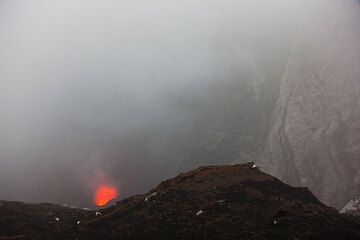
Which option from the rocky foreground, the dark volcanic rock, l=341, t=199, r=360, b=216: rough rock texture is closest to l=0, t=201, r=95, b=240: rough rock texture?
the rocky foreground

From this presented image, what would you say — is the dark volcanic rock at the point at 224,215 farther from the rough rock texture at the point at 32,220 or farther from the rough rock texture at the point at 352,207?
the rough rock texture at the point at 352,207

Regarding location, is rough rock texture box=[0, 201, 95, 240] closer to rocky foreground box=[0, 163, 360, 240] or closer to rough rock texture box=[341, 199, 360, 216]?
rocky foreground box=[0, 163, 360, 240]

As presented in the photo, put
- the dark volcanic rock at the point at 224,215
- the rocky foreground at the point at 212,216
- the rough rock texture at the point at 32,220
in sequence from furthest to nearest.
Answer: the rough rock texture at the point at 32,220
the rocky foreground at the point at 212,216
the dark volcanic rock at the point at 224,215

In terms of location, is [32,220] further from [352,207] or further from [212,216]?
[352,207]

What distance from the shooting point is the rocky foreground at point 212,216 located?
8306 cm

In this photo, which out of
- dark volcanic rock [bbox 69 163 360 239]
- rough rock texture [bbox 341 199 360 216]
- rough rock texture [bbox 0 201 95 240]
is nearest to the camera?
dark volcanic rock [bbox 69 163 360 239]

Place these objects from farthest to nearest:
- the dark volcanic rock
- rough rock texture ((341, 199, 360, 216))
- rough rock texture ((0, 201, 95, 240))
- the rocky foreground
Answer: rough rock texture ((341, 199, 360, 216)) < rough rock texture ((0, 201, 95, 240)) < the rocky foreground < the dark volcanic rock

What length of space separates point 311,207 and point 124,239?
4142 cm

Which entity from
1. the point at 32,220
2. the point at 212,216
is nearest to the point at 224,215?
the point at 212,216

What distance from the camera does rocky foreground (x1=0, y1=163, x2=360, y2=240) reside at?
273 ft

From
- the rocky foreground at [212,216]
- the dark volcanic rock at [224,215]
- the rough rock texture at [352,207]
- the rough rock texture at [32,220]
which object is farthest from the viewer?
the rough rock texture at [352,207]

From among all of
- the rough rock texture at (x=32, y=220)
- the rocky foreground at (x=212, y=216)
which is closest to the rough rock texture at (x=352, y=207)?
the rocky foreground at (x=212, y=216)

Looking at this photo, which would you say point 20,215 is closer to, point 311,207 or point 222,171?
point 222,171

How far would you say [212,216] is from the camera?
9231 centimetres
